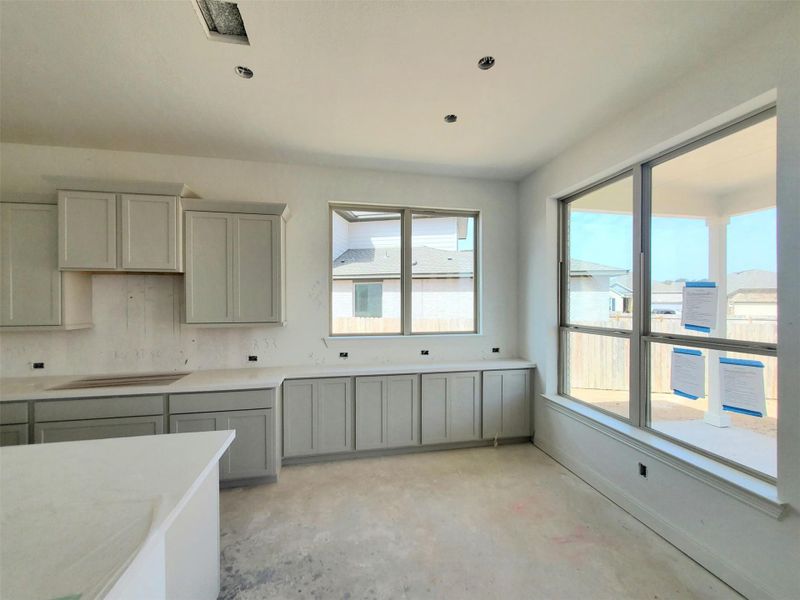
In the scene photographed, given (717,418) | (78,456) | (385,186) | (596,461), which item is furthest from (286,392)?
(717,418)

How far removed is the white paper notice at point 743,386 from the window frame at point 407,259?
209 centimetres

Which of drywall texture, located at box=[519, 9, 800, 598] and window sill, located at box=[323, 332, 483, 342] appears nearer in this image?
drywall texture, located at box=[519, 9, 800, 598]

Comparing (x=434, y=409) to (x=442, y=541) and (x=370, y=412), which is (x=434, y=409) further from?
(x=442, y=541)

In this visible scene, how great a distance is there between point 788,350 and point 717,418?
639 mm

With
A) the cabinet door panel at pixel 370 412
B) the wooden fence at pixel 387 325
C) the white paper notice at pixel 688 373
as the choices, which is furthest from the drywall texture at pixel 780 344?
the cabinet door panel at pixel 370 412

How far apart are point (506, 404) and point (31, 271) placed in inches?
173

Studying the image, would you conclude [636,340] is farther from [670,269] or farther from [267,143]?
[267,143]

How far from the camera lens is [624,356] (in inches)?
100.0

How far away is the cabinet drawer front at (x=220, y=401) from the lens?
2480mm

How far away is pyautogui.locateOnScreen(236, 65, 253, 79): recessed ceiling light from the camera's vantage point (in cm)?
190

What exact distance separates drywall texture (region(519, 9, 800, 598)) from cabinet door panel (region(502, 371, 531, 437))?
1.82 feet

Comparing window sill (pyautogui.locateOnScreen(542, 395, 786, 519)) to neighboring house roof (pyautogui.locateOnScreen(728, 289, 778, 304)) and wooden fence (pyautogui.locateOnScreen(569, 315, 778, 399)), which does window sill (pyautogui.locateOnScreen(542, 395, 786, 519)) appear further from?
neighboring house roof (pyautogui.locateOnScreen(728, 289, 778, 304))

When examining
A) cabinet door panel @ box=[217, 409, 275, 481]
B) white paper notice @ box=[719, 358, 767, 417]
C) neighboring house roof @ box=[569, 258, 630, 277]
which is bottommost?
cabinet door panel @ box=[217, 409, 275, 481]

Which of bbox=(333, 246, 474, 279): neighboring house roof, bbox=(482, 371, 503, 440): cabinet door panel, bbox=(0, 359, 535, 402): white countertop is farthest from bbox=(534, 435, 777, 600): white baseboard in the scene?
bbox=(333, 246, 474, 279): neighboring house roof
